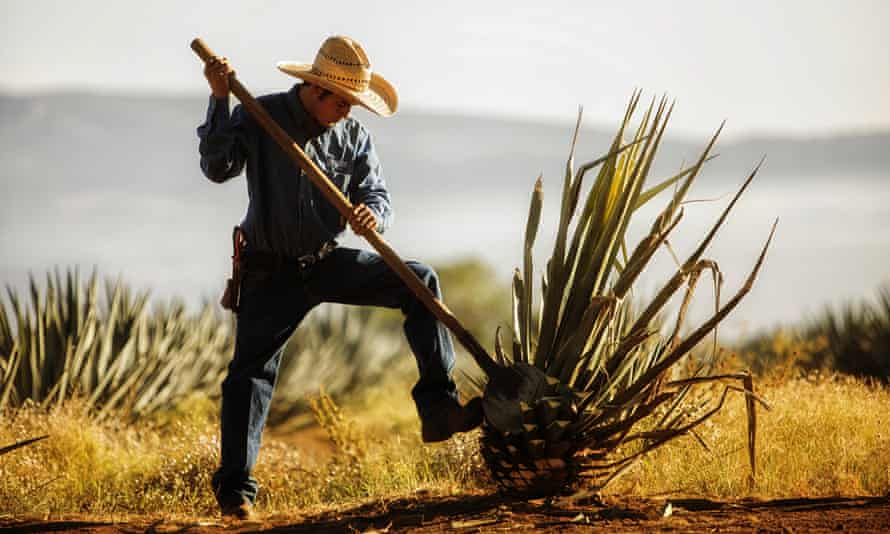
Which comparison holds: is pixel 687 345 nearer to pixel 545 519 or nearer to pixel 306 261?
pixel 545 519

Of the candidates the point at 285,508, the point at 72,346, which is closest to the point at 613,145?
the point at 285,508

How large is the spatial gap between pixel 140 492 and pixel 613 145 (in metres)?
3.40

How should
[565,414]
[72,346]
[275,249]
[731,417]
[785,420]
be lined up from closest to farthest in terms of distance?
[565,414], [275,249], [785,420], [731,417], [72,346]

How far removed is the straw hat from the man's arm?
37 centimetres

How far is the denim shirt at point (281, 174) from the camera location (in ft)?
15.8

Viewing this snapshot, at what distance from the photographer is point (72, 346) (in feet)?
28.0

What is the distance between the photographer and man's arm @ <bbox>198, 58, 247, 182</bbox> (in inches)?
184

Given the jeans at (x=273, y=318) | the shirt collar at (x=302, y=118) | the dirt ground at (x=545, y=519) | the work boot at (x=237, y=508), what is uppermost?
the shirt collar at (x=302, y=118)

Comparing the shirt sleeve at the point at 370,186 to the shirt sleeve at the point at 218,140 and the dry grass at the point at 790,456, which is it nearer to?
the shirt sleeve at the point at 218,140

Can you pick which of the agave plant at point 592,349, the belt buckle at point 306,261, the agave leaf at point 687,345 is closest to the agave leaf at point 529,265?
the agave plant at point 592,349

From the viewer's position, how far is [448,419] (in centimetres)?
461

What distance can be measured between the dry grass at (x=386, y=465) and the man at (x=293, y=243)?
57cm

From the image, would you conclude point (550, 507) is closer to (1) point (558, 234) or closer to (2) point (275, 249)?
(1) point (558, 234)

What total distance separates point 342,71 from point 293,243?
76cm
